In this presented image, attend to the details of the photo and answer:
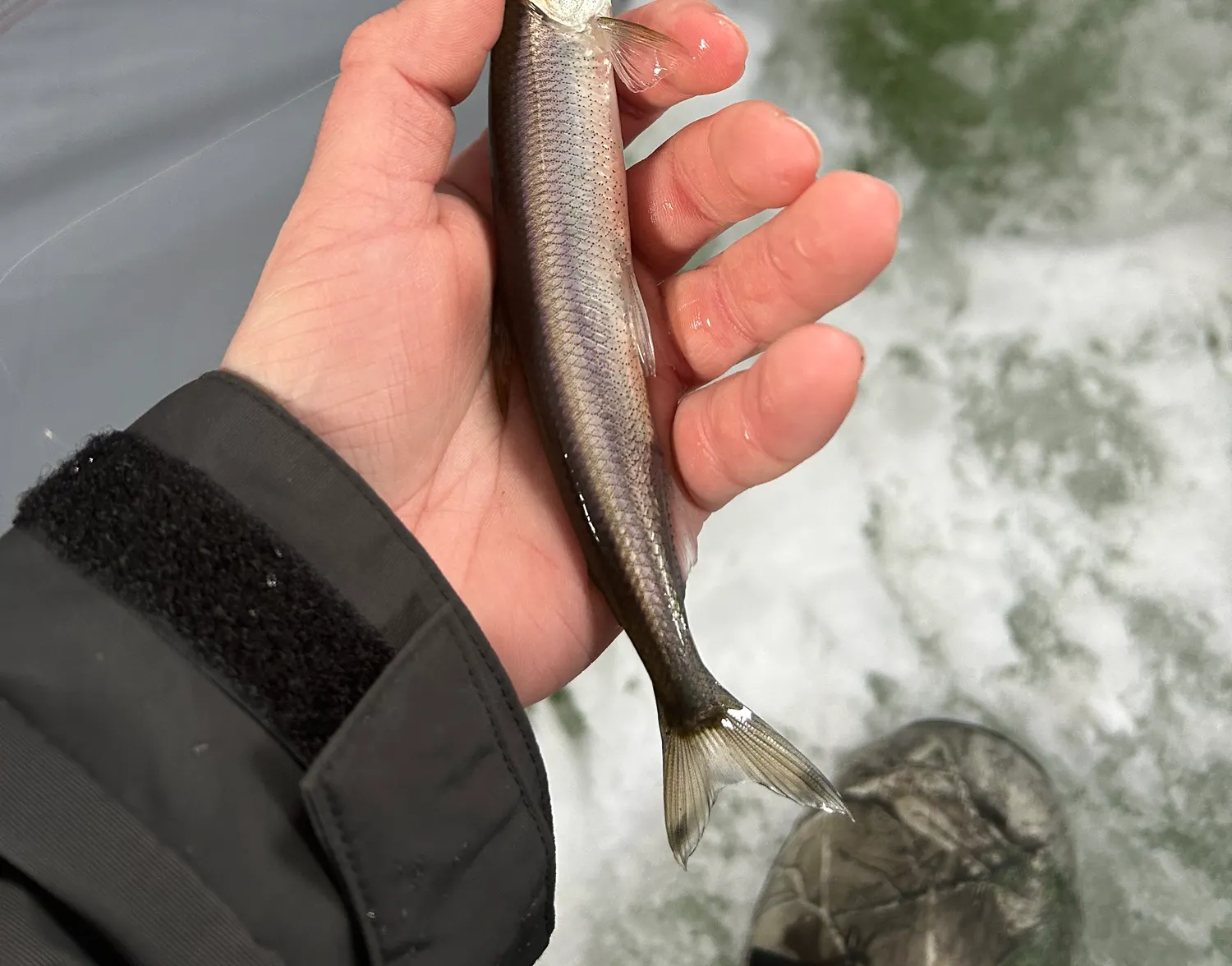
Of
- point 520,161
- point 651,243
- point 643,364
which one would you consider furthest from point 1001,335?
point 520,161

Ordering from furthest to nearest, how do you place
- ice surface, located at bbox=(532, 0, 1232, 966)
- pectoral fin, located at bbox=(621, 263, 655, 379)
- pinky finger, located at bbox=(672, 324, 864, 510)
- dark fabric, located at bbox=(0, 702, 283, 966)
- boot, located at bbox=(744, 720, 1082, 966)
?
ice surface, located at bbox=(532, 0, 1232, 966) → boot, located at bbox=(744, 720, 1082, 966) → pectoral fin, located at bbox=(621, 263, 655, 379) → pinky finger, located at bbox=(672, 324, 864, 510) → dark fabric, located at bbox=(0, 702, 283, 966)

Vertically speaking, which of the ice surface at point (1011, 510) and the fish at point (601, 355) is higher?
the fish at point (601, 355)

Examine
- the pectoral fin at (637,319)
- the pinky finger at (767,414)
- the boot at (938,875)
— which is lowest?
the boot at (938,875)

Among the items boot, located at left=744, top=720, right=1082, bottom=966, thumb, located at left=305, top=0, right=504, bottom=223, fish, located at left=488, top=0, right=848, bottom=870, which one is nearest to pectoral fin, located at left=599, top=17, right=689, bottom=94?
fish, located at left=488, top=0, right=848, bottom=870

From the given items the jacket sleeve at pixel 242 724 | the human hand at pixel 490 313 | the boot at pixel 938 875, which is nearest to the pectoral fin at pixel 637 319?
the human hand at pixel 490 313

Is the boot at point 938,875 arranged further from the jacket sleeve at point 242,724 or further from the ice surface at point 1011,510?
the jacket sleeve at point 242,724

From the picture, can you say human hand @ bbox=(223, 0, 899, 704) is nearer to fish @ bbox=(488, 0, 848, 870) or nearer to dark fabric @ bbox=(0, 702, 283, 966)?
fish @ bbox=(488, 0, 848, 870)
